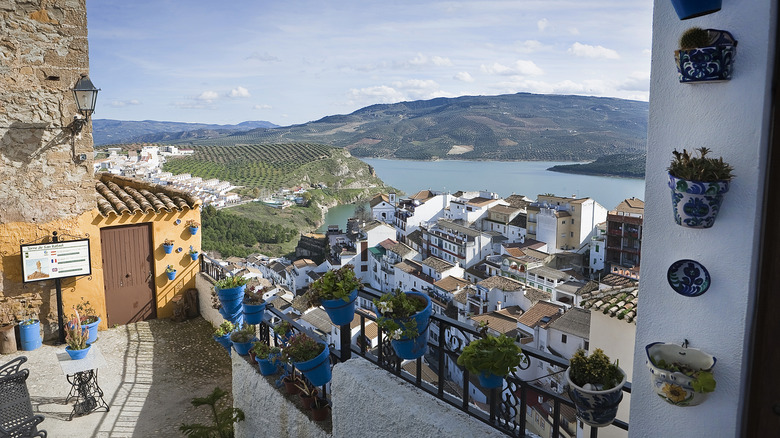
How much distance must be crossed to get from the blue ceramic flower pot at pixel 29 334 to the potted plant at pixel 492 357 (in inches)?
238

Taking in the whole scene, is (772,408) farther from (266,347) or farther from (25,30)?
(25,30)

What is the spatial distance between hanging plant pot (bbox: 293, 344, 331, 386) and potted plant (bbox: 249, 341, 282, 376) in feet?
1.87

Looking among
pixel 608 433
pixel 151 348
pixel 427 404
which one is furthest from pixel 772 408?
pixel 151 348

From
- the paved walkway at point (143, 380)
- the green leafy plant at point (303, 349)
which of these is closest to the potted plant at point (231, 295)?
the paved walkway at point (143, 380)

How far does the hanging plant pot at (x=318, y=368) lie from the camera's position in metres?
3.06

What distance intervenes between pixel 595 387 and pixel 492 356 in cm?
44

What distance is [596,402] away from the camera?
166cm

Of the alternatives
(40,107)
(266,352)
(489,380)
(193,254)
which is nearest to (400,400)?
(489,380)

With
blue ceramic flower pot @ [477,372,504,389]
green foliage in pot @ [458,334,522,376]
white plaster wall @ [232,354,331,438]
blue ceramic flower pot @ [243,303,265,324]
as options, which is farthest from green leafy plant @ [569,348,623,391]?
blue ceramic flower pot @ [243,303,265,324]

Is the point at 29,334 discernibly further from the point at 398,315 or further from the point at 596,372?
the point at 596,372

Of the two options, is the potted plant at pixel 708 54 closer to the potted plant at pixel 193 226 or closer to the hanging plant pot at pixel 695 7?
the hanging plant pot at pixel 695 7

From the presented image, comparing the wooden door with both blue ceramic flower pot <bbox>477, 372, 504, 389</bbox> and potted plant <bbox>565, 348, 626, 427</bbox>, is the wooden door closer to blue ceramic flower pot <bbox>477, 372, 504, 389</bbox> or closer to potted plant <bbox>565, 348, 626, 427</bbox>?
blue ceramic flower pot <bbox>477, 372, 504, 389</bbox>

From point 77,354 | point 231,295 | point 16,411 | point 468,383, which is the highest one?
point 468,383

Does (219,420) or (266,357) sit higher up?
(266,357)
